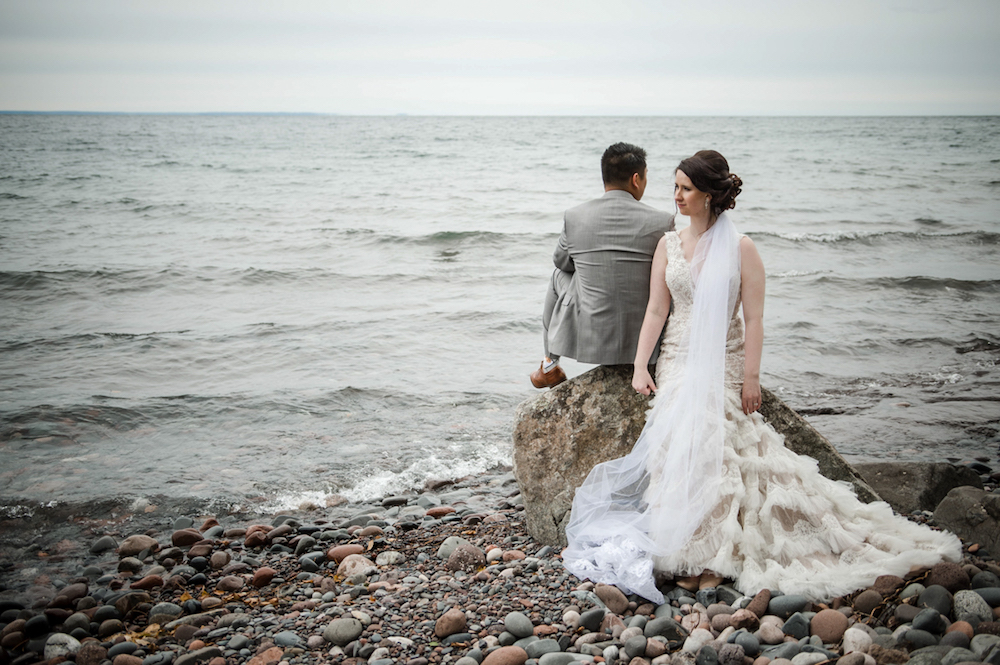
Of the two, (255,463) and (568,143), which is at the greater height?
(568,143)

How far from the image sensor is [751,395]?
4.27 m

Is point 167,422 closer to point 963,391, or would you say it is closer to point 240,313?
point 240,313

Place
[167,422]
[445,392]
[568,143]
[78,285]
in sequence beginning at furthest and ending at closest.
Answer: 1. [568,143]
2. [78,285]
3. [445,392]
4. [167,422]

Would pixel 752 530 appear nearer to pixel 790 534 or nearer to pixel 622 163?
pixel 790 534

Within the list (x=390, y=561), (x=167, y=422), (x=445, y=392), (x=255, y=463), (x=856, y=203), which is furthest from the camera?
(x=856, y=203)

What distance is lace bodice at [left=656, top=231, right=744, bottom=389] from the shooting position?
4.33m

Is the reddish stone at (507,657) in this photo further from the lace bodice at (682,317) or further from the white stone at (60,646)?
the white stone at (60,646)

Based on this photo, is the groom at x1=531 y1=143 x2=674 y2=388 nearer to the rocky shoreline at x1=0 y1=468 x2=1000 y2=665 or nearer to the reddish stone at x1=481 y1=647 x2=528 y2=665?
the rocky shoreline at x1=0 y1=468 x2=1000 y2=665

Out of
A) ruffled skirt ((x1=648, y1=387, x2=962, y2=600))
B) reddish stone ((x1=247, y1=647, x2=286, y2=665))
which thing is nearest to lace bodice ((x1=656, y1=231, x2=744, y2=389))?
ruffled skirt ((x1=648, y1=387, x2=962, y2=600))

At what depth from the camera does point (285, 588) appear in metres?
4.73

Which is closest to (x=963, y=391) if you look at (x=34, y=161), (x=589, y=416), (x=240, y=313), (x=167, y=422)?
(x=589, y=416)

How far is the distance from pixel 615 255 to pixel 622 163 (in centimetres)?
62

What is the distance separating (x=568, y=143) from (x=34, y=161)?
39627mm

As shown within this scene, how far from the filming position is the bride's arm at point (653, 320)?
14.6 feet
